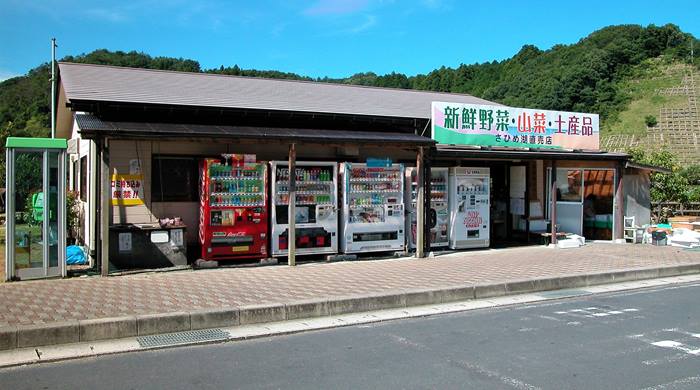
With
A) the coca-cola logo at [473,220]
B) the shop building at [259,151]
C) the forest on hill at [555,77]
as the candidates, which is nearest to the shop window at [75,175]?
the shop building at [259,151]

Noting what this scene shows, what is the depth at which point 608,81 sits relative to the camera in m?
89.4

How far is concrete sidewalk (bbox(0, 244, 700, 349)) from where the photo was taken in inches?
279

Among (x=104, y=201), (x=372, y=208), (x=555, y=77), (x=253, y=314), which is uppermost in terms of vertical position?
(x=555, y=77)

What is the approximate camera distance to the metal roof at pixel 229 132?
33.2 feet

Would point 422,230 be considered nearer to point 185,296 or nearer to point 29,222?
point 185,296

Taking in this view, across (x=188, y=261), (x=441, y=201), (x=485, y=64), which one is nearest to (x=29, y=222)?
(x=188, y=261)

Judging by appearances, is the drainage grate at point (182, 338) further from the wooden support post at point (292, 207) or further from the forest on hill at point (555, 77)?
the forest on hill at point (555, 77)

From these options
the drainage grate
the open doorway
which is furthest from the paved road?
the open doorway

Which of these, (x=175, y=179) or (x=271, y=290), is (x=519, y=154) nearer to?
(x=271, y=290)

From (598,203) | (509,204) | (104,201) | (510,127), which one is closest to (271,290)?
(104,201)

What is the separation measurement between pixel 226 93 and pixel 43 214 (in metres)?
5.71

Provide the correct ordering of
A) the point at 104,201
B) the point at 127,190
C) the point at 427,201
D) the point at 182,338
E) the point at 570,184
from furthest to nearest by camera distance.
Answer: the point at 570,184, the point at 427,201, the point at 127,190, the point at 104,201, the point at 182,338

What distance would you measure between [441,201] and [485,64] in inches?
3206

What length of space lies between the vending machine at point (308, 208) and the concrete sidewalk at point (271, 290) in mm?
604
